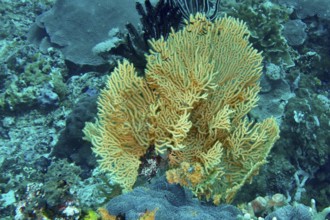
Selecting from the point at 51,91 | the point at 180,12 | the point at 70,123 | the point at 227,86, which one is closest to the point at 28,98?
the point at 51,91

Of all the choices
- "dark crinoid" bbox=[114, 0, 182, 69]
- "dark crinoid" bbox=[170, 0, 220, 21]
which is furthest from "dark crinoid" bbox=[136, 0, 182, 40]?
"dark crinoid" bbox=[170, 0, 220, 21]

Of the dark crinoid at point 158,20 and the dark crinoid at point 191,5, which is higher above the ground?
the dark crinoid at point 191,5

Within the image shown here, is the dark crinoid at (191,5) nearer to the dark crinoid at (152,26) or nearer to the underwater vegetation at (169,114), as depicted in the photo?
the underwater vegetation at (169,114)

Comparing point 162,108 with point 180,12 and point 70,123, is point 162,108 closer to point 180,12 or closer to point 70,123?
point 180,12

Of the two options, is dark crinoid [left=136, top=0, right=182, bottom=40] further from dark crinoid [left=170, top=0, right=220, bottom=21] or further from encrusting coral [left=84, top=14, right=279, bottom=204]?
encrusting coral [left=84, top=14, right=279, bottom=204]

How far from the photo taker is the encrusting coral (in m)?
3.47

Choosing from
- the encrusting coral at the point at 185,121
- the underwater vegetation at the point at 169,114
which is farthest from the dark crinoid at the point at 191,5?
the encrusting coral at the point at 185,121

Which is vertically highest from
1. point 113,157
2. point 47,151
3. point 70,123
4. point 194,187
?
point 70,123

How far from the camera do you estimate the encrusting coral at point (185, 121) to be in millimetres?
3469

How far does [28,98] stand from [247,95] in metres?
4.61

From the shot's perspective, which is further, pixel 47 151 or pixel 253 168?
pixel 47 151

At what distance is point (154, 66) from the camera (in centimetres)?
360

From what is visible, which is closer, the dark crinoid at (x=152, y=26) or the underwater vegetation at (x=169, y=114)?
the underwater vegetation at (x=169, y=114)

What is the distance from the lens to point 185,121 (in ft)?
11.1
